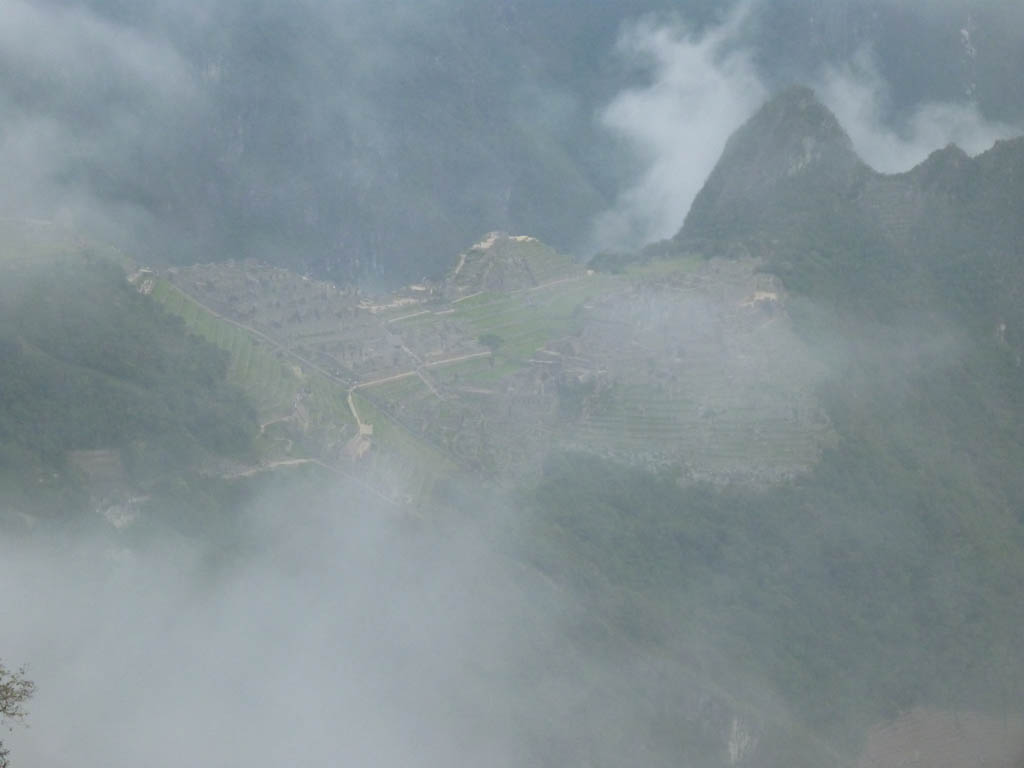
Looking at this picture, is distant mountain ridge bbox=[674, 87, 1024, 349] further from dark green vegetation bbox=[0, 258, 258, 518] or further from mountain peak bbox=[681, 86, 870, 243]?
dark green vegetation bbox=[0, 258, 258, 518]

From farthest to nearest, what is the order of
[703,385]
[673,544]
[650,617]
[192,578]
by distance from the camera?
[703,385], [673,544], [650,617], [192,578]

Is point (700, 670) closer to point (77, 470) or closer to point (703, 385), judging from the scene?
point (703, 385)

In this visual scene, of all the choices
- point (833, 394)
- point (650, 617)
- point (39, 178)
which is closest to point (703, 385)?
point (833, 394)

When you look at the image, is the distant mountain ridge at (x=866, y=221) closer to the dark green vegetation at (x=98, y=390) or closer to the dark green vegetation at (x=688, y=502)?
the dark green vegetation at (x=688, y=502)

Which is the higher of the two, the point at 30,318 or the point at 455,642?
the point at 30,318

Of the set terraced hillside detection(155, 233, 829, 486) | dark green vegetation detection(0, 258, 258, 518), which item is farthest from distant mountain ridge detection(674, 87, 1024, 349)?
dark green vegetation detection(0, 258, 258, 518)
